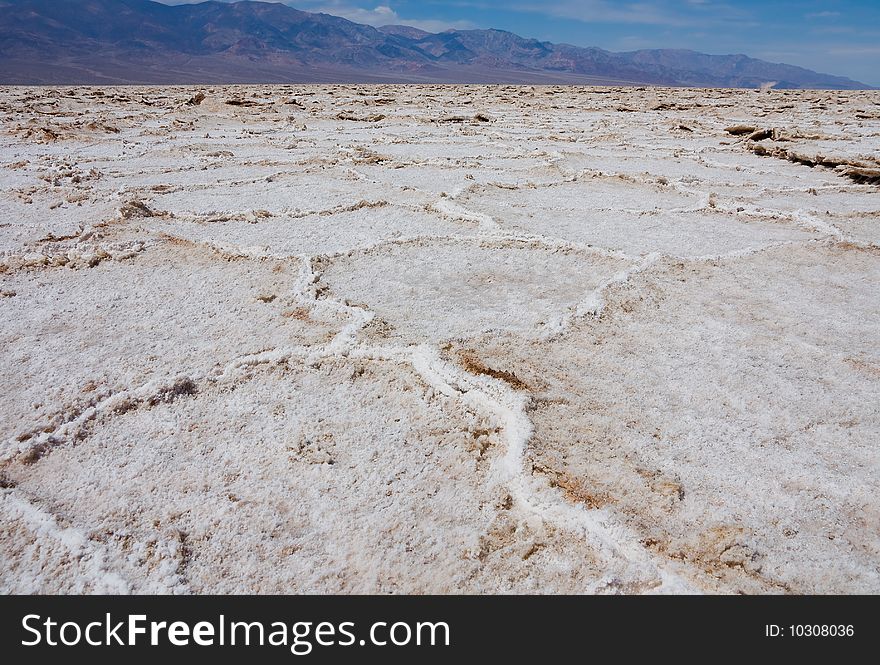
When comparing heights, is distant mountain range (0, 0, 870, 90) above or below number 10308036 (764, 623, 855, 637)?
above

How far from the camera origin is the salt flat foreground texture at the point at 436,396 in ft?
4.34

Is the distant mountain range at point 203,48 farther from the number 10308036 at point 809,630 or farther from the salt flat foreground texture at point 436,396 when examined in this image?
the number 10308036 at point 809,630

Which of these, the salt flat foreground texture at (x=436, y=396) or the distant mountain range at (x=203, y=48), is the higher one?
the distant mountain range at (x=203, y=48)

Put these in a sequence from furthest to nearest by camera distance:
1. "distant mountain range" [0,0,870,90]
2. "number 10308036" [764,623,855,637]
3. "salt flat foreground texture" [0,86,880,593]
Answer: "distant mountain range" [0,0,870,90]
"salt flat foreground texture" [0,86,880,593]
"number 10308036" [764,623,855,637]

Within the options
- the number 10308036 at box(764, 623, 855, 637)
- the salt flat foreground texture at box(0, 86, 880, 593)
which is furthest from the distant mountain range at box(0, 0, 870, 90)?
the number 10308036 at box(764, 623, 855, 637)

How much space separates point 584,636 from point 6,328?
2.46 m

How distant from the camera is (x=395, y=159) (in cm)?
622

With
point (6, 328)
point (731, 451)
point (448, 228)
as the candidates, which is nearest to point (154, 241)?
point (6, 328)

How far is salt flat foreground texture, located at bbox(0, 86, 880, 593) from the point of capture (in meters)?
1.32

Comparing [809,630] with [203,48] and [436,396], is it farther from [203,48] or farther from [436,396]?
[203,48]

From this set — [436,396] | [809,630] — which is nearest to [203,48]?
[436,396]

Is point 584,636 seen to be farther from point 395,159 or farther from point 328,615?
point 395,159

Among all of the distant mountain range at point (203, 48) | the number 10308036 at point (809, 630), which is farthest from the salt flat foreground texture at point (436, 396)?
the distant mountain range at point (203, 48)

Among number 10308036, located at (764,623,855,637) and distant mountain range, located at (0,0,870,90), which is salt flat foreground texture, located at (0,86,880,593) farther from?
distant mountain range, located at (0,0,870,90)
